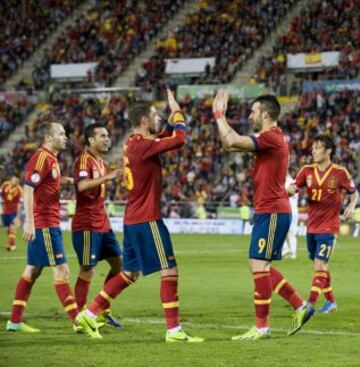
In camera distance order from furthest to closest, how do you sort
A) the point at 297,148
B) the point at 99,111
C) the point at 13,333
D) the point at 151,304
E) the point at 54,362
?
the point at 99,111
the point at 297,148
the point at 151,304
the point at 13,333
the point at 54,362

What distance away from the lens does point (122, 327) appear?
13109 mm

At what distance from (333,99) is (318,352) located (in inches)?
1475

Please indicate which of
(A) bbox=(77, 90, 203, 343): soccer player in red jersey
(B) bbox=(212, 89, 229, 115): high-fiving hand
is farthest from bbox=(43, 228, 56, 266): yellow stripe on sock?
(B) bbox=(212, 89, 229, 115): high-fiving hand

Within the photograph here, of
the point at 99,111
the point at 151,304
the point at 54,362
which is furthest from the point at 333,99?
the point at 54,362

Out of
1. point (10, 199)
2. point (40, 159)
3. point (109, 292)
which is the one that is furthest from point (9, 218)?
point (109, 292)

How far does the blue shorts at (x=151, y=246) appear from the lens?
1150 cm

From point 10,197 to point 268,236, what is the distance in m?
22.3

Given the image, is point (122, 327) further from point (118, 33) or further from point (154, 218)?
point (118, 33)

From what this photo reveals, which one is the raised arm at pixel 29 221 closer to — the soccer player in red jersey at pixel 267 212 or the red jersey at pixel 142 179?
the red jersey at pixel 142 179

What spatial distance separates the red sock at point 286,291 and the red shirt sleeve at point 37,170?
2957mm

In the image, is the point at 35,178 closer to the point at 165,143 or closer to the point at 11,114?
the point at 165,143

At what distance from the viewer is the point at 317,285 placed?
14.7 m

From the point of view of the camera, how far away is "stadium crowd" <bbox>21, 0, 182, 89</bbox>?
58.2 m

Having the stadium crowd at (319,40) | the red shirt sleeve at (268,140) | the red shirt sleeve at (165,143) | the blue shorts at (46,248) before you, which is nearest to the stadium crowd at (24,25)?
the stadium crowd at (319,40)
